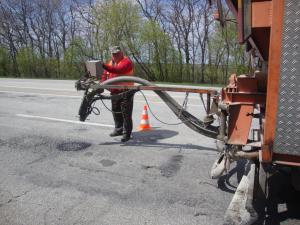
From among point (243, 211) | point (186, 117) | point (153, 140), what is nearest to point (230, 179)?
point (186, 117)

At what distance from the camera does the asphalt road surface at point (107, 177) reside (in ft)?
12.8

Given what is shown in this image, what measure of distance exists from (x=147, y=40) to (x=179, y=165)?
82.3 ft

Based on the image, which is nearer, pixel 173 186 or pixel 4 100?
pixel 173 186

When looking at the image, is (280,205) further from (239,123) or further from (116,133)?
(116,133)

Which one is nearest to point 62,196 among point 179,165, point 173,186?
point 173,186

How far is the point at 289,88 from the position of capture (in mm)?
2725

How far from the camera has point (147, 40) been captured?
96.8ft

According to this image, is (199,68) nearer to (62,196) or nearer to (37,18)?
(37,18)

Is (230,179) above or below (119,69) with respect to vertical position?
below

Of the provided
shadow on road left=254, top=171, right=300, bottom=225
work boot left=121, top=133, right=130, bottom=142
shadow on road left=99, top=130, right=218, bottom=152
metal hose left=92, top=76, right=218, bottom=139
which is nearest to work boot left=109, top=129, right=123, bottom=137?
shadow on road left=99, top=130, right=218, bottom=152

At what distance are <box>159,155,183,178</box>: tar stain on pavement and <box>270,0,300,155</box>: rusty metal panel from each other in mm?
2385

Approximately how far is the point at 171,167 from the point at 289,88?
2883 millimetres

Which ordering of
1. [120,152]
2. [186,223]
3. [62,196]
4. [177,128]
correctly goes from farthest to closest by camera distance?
[177,128], [120,152], [62,196], [186,223]

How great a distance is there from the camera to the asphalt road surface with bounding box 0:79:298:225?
3895 millimetres
